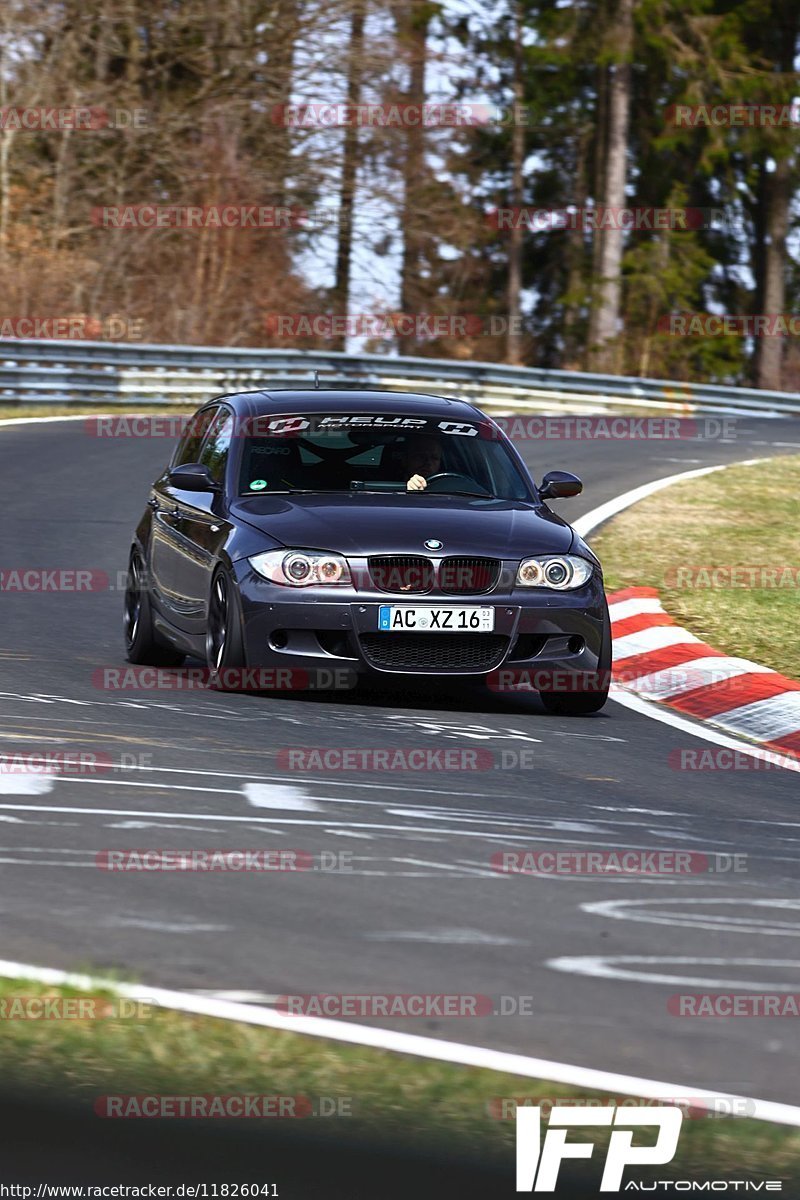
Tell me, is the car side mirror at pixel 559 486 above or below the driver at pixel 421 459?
below

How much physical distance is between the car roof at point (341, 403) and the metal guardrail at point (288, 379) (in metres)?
16.6

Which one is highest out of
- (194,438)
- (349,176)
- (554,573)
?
(349,176)

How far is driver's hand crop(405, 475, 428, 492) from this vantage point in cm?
1052

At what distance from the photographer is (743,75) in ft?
163

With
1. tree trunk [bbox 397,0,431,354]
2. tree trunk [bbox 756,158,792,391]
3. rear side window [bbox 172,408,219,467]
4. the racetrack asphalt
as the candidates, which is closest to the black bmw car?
the racetrack asphalt

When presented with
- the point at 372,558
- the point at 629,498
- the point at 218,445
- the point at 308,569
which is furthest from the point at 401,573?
the point at 629,498

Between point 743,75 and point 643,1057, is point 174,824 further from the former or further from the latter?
point 743,75

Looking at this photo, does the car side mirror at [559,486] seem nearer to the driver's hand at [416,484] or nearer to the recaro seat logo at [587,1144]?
the driver's hand at [416,484]

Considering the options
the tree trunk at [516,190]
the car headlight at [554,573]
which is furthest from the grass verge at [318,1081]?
the tree trunk at [516,190]

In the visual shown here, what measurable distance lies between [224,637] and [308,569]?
0.56 metres

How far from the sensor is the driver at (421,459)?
1058 cm

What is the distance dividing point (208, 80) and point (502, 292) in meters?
19.1

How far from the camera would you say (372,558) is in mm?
9570

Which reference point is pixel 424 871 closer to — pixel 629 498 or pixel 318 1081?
pixel 318 1081
